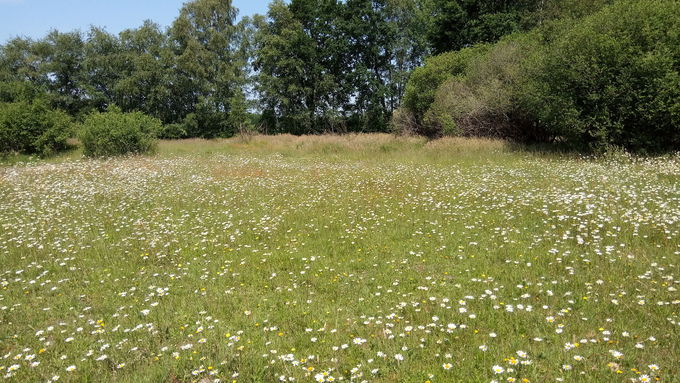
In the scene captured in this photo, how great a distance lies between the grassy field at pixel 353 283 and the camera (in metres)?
4.34

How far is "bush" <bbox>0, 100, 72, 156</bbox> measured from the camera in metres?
26.9

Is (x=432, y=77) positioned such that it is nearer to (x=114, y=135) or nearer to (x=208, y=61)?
(x=114, y=135)

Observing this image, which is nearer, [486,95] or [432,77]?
[486,95]

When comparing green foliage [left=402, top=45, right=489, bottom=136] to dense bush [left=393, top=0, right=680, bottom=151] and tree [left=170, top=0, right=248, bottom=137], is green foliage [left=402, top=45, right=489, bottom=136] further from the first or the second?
tree [left=170, top=0, right=248, bottom=137]

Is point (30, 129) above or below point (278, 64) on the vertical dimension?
below

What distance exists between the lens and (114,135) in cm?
2478

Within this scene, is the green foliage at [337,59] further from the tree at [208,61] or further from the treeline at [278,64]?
Result: the tree at [208,61]

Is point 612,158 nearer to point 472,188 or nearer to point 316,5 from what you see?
point 472,188

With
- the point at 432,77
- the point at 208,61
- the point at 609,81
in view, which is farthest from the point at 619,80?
the point at 208,61

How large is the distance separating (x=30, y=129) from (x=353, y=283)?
29.7 meters

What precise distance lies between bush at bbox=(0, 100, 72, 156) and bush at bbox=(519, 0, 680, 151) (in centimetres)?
2978

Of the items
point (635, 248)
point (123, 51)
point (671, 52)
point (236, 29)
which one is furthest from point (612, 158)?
point (123, 51)

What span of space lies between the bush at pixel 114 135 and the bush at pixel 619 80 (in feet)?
74.9

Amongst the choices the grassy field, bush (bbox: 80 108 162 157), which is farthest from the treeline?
the grassy field
